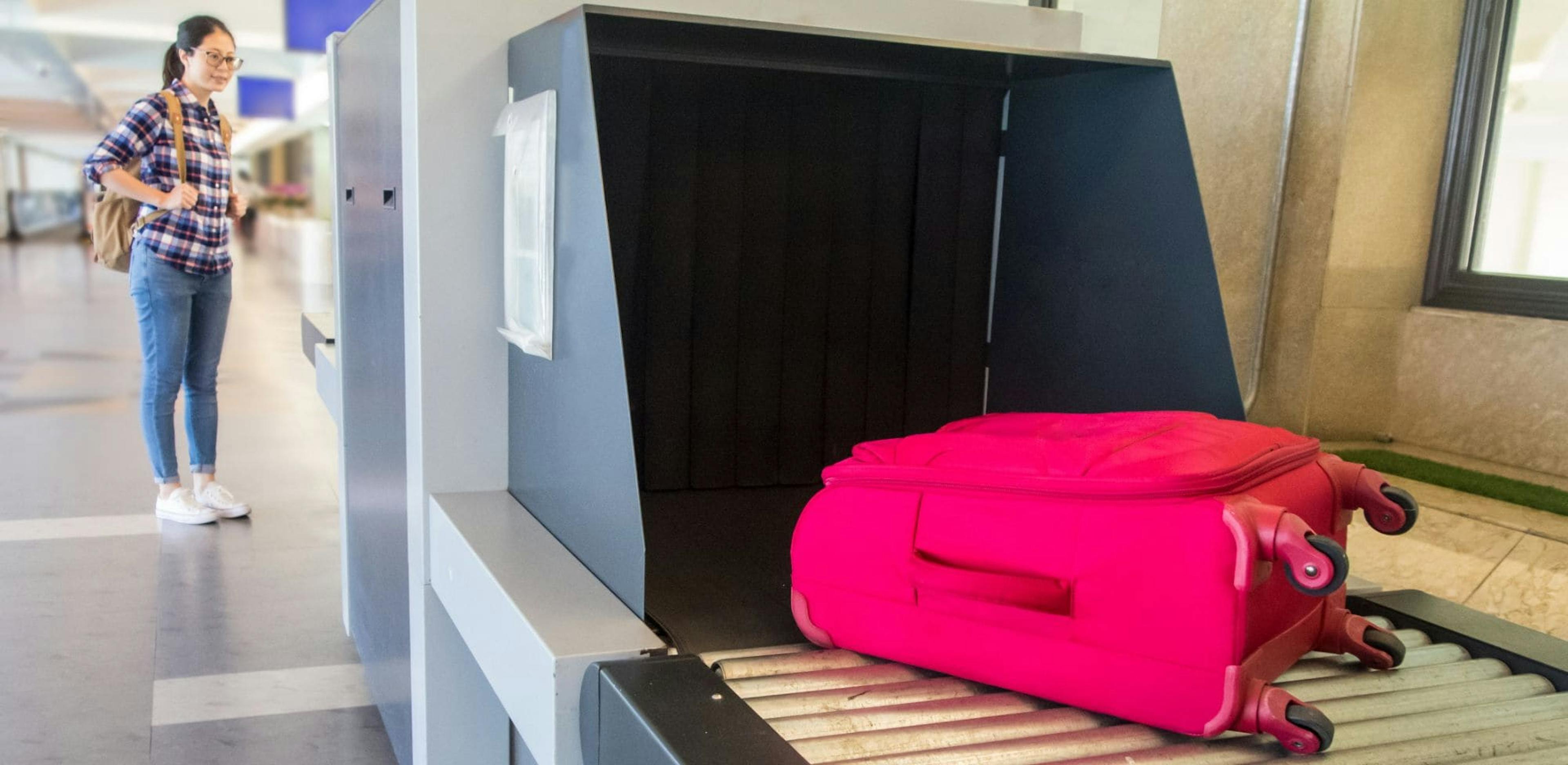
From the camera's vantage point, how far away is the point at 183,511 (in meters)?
2.98

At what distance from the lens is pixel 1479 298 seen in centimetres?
305

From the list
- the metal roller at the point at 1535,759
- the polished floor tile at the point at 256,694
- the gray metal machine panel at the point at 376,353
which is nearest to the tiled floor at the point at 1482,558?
the metal roller at the point at 1535,759

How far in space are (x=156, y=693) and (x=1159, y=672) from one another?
6.09ft

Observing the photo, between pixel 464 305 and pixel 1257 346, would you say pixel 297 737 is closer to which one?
pixel 464 305

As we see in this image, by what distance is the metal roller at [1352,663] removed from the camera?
92cm

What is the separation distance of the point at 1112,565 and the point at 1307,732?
16 cm

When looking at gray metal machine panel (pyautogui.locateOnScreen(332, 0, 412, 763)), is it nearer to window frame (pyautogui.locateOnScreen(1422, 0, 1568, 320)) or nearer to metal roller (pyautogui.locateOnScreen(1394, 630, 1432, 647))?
metal roller (pyautogui.locateOnScreen(1394, 630, 1432, 647))

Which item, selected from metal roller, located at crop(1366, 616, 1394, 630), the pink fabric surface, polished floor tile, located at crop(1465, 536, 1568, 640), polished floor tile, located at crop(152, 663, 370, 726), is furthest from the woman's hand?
polished floor tile, located at crop(1465, 536, 1568, 640)

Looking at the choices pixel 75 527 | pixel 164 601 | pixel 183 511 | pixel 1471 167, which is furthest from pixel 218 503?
pixel 1471 167

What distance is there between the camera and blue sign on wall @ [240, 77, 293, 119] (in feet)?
41.7

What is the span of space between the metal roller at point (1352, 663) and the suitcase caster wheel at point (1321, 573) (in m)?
0.22

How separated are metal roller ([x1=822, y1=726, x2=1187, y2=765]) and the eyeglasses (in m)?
2.60

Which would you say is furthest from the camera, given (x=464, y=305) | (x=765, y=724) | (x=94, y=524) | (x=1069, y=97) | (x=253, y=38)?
(x=253, y=38)

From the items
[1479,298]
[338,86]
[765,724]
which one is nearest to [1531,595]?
[1479,298]
